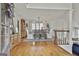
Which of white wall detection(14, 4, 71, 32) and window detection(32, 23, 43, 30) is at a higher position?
white wall detection(14, 4, 71, 32)

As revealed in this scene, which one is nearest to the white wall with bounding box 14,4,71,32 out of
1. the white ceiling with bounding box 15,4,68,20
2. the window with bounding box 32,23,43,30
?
the white ceiling with bounding box 15,4,68,20

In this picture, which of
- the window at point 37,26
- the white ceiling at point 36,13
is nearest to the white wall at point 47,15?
the white ceiling at point 36,13

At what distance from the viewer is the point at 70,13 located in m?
2.78

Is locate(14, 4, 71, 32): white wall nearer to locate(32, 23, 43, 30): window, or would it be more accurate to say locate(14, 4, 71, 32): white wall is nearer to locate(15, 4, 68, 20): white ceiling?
locate(15, 4, 68, 20): white ceiling

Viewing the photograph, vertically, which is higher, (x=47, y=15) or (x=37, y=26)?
(x=47, y=15)

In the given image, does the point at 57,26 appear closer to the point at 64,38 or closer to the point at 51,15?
the point at 51,15

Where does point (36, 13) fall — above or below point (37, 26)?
above

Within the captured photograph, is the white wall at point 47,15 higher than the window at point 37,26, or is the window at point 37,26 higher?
the white wall at point 47,15

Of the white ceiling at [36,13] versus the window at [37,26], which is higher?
the white ceiling at [36,13]

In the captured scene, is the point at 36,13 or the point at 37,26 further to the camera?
A: the point at 37,26

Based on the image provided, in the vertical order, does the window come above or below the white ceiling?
below

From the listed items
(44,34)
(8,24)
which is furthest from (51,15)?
(8,24)

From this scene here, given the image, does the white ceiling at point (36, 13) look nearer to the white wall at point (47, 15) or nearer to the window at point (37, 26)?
the white wall at point (47, 15)

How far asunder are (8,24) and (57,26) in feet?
2.81
